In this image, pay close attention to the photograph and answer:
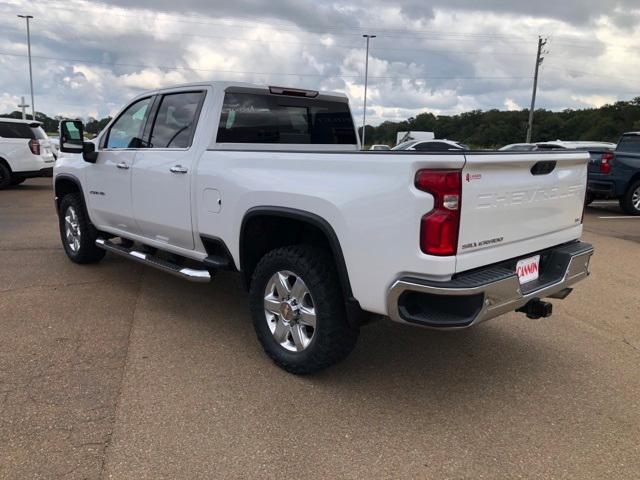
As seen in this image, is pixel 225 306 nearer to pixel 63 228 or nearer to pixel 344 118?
pixel 344 118

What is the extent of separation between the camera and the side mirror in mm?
5453

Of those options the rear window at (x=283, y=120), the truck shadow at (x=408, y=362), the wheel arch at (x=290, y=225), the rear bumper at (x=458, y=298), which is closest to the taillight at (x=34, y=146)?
the truck shadow at (x=408, y=362)

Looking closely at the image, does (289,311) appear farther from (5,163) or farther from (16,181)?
(16,181)

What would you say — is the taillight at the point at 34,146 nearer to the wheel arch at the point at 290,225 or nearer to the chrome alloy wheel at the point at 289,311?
the wheel arch at the point at 290,225

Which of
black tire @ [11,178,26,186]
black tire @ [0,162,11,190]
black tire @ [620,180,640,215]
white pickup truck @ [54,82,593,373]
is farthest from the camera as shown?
black tire @ [11,178,26,186]

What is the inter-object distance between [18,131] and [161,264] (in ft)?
38.9

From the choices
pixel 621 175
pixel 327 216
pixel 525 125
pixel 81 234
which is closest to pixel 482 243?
pixel 327 216

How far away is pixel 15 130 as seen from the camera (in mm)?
14078

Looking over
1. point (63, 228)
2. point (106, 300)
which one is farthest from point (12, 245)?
point (106, 300)

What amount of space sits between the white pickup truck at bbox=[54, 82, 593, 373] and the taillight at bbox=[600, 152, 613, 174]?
8.60 metres

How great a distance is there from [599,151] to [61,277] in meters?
10.9

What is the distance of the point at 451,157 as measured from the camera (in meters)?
2.68

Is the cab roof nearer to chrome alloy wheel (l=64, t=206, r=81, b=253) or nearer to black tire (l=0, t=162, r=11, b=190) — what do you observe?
chrome alloy wheel (l=64, t=206, r=81, b=253)

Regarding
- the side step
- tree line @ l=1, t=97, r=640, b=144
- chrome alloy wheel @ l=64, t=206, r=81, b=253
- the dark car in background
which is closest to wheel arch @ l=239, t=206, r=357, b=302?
the side step
